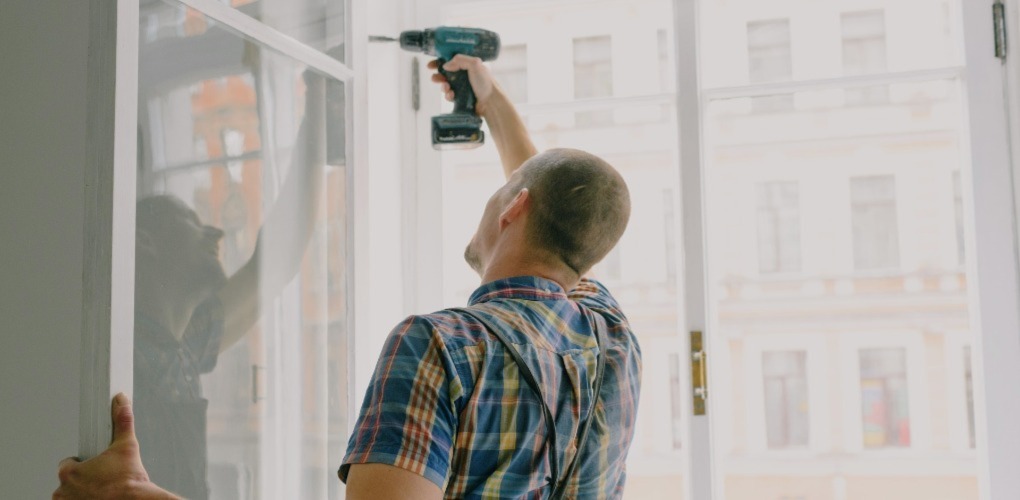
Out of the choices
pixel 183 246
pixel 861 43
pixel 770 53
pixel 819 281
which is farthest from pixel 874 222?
pixel 183 246

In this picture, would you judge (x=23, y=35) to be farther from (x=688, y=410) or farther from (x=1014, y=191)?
(x=1014, y=191)

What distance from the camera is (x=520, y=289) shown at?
53.6 inches

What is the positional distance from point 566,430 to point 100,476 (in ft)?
2.00

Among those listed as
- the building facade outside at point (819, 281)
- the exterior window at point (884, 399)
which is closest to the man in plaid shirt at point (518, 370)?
the building facade outside at point (819, 281)

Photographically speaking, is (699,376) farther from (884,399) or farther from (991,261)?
(884,399)

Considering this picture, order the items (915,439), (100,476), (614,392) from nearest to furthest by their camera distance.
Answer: (100,476)
(614,392)
(915,439)

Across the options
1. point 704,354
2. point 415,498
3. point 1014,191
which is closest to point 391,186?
point 704,354

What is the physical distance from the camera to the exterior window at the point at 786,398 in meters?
10.0

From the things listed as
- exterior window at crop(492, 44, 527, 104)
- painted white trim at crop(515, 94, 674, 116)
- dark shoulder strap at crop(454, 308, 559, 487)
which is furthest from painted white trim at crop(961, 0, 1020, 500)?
exterior window at crop(492, 44, 527, 104)

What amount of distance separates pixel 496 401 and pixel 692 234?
3.43 ft

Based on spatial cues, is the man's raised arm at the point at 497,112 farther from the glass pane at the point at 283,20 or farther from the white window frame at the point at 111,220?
the white window frame at the point at 111,220

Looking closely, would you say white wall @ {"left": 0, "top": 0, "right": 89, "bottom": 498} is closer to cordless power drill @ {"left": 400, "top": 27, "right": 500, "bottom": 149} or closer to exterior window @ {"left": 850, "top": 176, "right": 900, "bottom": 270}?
cordless power drill @ {"left": 400, "top": 27, "right": 500, "bottom": 149}

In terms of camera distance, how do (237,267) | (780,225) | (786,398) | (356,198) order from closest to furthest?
1. (237,267)
2. (356,198)
3. (780,225)
4. (786,398)

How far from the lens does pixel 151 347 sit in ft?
4.00
